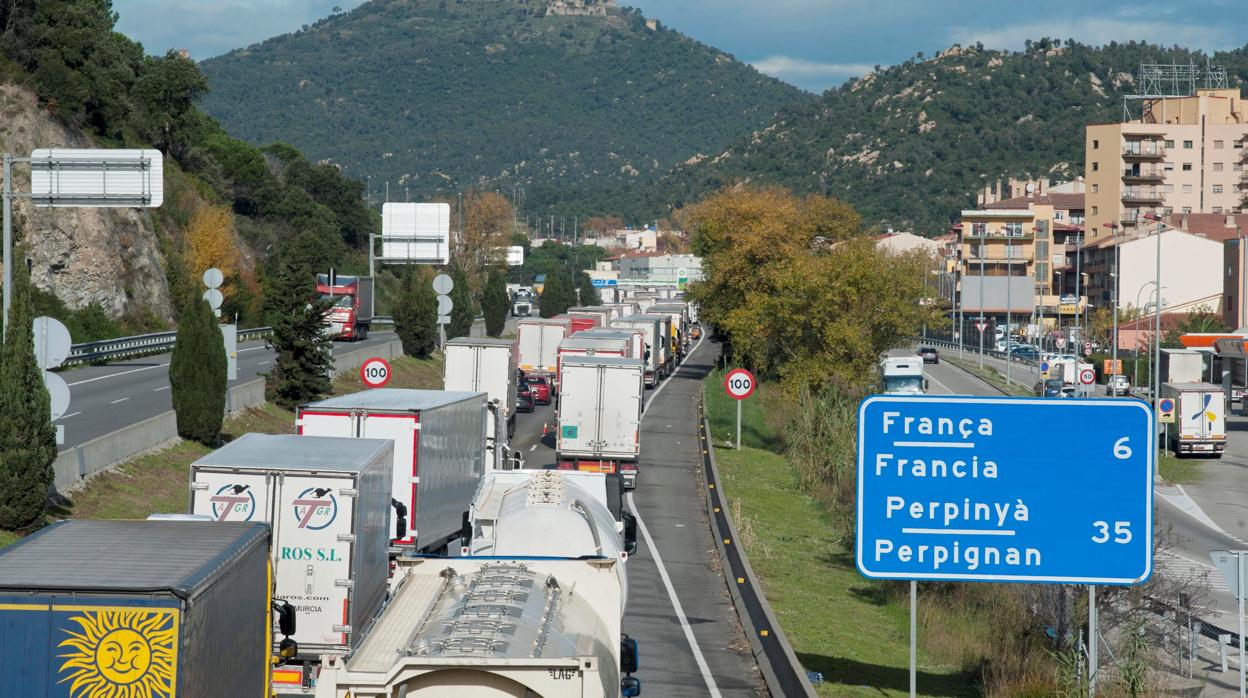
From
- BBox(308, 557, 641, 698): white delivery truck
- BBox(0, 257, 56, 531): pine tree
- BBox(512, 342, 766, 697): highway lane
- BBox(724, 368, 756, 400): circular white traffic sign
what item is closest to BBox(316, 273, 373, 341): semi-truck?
BBox(512, 342, 766, 697): highway lane

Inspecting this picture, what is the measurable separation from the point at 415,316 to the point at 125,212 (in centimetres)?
1398

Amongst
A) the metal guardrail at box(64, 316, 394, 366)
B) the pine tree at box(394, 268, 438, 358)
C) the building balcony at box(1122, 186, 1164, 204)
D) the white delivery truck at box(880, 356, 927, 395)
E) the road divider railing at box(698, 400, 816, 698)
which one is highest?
the building balcony at box(1122, 186, 1164, 204)

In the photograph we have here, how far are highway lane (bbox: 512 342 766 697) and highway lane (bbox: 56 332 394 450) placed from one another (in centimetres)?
1061

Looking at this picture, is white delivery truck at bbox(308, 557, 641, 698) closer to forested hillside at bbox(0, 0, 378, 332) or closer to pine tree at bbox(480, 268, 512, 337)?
forested hillside at bbox(0, 0, 378, 332)

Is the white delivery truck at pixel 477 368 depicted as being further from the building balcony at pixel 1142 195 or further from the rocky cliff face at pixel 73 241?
the building balcony at pixel 1142 195

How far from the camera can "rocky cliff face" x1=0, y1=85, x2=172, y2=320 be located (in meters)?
59.0

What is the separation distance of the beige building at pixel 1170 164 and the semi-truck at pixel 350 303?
84424mm

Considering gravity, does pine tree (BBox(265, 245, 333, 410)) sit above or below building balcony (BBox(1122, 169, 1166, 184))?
below

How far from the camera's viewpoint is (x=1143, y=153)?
13550 centimetres

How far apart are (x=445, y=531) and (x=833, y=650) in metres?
6.73

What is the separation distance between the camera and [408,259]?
6378cm

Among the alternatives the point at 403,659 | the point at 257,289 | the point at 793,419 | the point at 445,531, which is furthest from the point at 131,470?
the point at 257,289

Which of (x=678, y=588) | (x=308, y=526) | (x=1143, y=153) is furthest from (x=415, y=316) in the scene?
(x=1143, y=153)

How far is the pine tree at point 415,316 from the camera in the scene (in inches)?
2501
